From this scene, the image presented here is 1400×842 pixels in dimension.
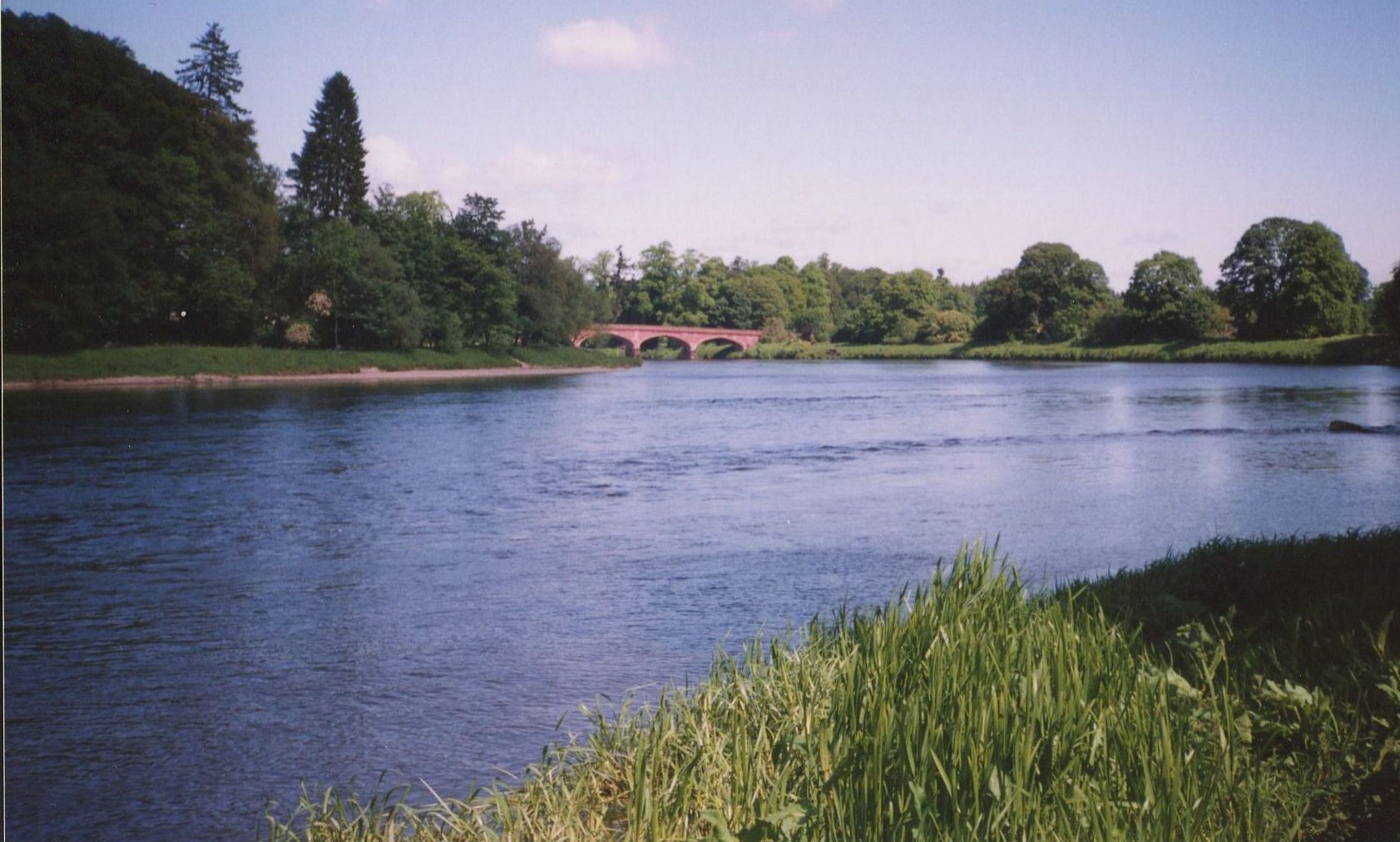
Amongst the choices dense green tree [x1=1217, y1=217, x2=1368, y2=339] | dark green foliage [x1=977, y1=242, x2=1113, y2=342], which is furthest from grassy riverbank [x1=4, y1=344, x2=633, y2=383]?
dark green foliage [x1=977, y1=242, x2=1113, y2=342]

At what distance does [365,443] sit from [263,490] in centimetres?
713

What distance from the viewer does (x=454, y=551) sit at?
11461 mm

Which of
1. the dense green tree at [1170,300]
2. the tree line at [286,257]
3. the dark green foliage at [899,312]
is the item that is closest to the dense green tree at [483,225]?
the tree line at [286,257]

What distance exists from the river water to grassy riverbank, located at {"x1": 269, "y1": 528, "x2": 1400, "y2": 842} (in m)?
0.90

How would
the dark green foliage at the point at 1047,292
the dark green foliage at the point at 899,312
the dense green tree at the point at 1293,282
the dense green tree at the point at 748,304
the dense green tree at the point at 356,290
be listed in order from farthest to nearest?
the dense green tree at the point at 748,304 → the dark green foliage at the point at 899,312 → the dark green foliage at the point at 1047,292 → the dense green tree at the point at 356,290 → the dense green tree at the point at 1293,282

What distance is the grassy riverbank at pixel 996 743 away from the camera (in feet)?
11.0

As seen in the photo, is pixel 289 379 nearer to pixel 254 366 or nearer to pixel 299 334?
pixel 254 366

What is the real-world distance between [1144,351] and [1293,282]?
75.2ft

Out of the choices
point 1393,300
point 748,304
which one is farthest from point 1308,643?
point 748,304

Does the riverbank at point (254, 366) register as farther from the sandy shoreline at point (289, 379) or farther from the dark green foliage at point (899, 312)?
the dark green foliage at point (899, 312)

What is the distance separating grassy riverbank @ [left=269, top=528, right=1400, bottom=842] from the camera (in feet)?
11.0

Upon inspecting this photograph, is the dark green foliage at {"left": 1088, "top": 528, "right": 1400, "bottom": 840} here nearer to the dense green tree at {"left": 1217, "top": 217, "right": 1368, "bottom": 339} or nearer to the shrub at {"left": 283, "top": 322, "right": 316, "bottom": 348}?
the dense green tree at {"left": 1217, "top": 217, "right": 1368, "bottom": 339}

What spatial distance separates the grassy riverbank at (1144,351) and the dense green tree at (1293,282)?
850 mm

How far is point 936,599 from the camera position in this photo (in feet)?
15.7
